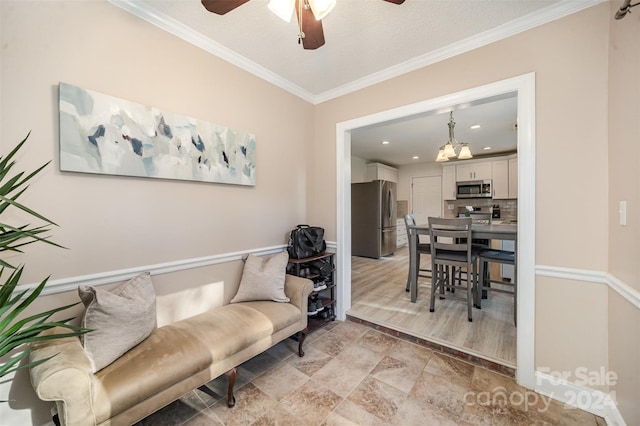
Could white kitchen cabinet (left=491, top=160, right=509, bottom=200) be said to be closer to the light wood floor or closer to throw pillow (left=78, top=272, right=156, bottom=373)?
the light wood floor

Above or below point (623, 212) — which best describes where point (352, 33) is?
above

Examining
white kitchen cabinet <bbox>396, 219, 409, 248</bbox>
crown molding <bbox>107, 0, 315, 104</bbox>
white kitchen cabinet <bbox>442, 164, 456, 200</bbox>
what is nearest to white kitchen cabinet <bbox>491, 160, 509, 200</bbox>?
white kitchen cabinet <bbox>442, 164, 456, 200</bbox>

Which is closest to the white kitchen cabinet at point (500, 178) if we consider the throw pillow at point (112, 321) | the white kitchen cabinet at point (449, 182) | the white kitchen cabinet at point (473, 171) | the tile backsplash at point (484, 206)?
the white kitchen cabinet at point (473, 171)

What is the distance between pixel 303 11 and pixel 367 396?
7.81 ft

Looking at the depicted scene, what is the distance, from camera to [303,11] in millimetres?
1306

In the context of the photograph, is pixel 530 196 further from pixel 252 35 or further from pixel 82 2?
pixel 82 2

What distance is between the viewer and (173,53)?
1825mm

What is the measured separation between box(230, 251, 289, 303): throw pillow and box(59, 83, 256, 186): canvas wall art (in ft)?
2.66

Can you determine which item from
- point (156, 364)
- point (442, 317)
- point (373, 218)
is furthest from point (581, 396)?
point (373, 218)

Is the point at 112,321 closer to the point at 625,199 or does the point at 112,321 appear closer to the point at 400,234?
the point at 625,199

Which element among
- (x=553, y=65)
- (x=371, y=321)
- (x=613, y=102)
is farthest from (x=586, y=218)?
(x=371, y=321)

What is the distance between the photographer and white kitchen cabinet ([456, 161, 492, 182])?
5750 mm

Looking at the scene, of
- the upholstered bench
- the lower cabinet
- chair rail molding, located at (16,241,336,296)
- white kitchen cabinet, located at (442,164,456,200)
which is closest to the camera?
the upholstered bench

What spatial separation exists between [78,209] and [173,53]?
50.8 inches
